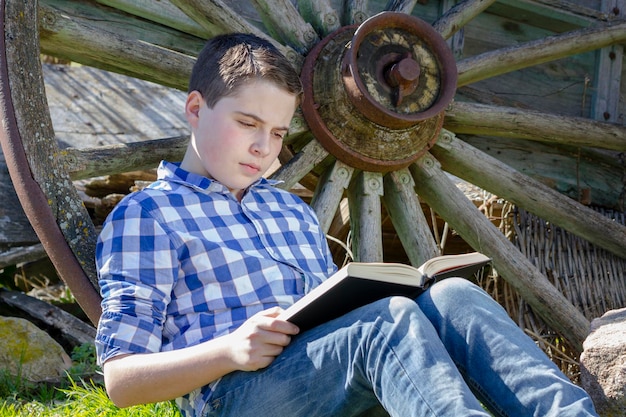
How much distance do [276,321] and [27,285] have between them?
284 centimetres

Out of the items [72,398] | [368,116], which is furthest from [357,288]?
[72,398]

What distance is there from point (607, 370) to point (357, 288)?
67 cm

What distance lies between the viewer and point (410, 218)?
2842mm

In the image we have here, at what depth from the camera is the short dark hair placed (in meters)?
1.91

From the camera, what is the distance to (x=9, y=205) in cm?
309

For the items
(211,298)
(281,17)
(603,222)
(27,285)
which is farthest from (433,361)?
(27,285)

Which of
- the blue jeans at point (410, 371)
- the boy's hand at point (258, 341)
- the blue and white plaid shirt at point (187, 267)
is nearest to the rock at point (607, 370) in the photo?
the blue jeans at point (410, 371)

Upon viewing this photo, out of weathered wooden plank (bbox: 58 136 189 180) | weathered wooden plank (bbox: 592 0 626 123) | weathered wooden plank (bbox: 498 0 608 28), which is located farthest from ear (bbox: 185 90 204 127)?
weathered wooden plank (bbox: 592 0 626 123)

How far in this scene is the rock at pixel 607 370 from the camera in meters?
1.84

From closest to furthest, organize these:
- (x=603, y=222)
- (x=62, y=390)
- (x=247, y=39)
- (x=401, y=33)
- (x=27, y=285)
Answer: (x=247, y=39) < (x=62, y=390) < (x=401, y=33) < (x=603, y=222) < (x=27, y=285)

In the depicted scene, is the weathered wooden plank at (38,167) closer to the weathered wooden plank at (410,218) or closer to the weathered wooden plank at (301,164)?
the weathered wooden plank at (301,164)

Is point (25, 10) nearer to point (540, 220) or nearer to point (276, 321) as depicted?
point (276, 321)

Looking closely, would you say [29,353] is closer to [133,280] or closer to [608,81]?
[133,280]

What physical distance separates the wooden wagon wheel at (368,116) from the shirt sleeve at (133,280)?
1.47 feet
